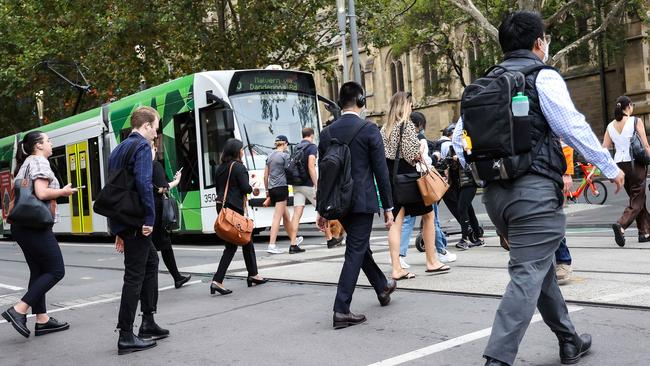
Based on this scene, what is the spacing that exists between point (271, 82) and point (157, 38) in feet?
41.8

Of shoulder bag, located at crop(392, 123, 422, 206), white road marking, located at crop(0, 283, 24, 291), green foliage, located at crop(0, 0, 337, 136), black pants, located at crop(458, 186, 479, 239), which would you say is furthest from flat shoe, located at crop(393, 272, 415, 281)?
green foliage, located at crop(0, 0, 337, 136)

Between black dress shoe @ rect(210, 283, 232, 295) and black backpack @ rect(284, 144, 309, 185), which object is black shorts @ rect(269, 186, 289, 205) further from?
black dress shoe @ rect(210, 283, 232, 295)

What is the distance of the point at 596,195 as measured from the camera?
18391 mm

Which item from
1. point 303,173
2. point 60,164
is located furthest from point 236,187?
point 60,164

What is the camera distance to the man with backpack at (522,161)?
3977 millimetres

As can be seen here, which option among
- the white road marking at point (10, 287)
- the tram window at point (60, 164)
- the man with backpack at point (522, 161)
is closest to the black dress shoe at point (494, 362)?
the man with backpack at point (522, 161)

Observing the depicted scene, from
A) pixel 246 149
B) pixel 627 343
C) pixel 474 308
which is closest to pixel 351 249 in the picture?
pixel 474 308

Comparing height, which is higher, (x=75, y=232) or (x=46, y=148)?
(x=46, y=148)

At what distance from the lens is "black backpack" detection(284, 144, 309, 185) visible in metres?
12.1

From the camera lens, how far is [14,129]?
133 feet

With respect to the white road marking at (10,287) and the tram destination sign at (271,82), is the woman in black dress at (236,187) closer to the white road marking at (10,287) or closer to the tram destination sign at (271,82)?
the white road marking at (10,287)

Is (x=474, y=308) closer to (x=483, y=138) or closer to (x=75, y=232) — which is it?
(x=483, y=138)

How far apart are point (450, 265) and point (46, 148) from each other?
4.50m

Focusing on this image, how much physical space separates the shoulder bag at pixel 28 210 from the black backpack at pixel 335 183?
7.93 feet
